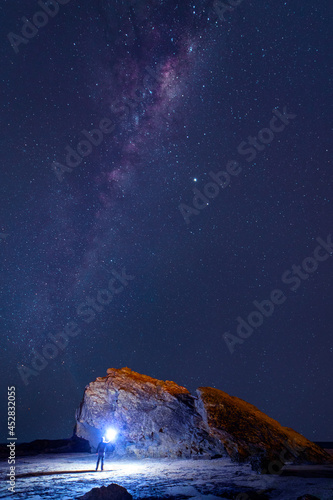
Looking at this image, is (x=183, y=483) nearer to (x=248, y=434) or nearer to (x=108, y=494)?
(x=108, y=494)

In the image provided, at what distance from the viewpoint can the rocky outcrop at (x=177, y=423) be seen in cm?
2017

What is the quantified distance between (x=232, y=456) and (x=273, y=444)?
3.07m

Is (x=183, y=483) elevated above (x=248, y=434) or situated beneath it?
situated beneath

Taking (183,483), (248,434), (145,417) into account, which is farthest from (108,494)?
(145,417)

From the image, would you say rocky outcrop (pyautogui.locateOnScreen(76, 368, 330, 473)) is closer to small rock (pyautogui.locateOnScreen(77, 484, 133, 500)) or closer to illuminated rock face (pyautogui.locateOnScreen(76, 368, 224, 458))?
illuminated rock face (pyautogui.locateOnScreen(76, 368, 224, 458))

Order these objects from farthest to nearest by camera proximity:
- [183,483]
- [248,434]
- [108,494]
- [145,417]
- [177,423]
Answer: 1. [145,417]
2. [177,423]
3. [248,434]
4. [183,483]
5. [108,494]

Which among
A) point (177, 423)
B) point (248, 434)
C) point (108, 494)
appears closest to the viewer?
point (108, 494)

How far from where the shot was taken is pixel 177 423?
2348cm

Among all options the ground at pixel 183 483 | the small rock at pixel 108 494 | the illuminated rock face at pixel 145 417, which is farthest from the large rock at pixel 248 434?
the small rock at pixel 108 494

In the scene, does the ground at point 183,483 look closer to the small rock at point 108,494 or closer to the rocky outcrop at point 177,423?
the small rock at point 108,494

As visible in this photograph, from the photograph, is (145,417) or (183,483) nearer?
(183,483)

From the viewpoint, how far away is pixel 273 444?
20.1m

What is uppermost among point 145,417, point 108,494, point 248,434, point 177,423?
point 145,417

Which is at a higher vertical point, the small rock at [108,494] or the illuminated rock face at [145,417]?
the illuminated rock face at [145,417]
